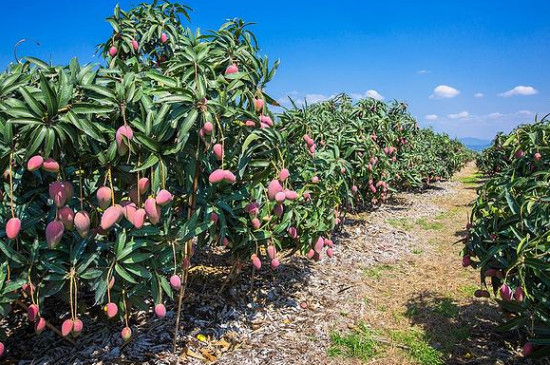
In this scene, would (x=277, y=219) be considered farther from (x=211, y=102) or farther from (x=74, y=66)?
(x=74, y=66)

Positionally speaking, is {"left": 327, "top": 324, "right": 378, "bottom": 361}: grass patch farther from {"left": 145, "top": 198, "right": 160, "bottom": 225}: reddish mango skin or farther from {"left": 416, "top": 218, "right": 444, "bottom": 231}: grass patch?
{"left": 416, "top": 218, "right": 444, "bottom": 231}: grass patch

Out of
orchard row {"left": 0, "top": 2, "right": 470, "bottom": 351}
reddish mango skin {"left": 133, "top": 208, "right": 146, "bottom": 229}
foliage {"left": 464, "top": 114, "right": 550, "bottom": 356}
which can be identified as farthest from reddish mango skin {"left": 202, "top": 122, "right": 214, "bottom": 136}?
foliage {"left": 464, "top": 114, "right": 550, "bottom": 356}

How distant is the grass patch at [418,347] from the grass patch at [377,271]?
4.66ft

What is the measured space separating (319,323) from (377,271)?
6.04 ft

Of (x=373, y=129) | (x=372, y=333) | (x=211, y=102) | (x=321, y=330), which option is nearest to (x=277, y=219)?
(x=321, y=330)

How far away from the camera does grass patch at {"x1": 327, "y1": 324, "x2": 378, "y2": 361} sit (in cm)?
320

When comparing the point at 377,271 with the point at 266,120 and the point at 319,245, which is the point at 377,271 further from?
the point at 266,120

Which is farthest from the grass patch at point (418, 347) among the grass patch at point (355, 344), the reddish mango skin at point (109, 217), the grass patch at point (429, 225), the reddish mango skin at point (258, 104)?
the grass patch at point (429, 225)

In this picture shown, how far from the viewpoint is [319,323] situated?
369 centimetres

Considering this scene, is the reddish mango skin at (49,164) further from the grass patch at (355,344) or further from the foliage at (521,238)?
the foliage at (521,238)

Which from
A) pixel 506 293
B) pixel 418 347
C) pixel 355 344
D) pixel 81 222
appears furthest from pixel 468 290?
pixel 81 222

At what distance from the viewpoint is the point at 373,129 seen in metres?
7.52

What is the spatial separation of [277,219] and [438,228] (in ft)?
17.3

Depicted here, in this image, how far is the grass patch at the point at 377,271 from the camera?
506cm
